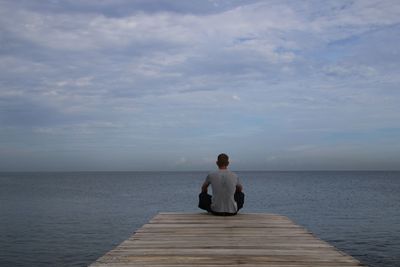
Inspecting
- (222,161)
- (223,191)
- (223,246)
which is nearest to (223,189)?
(223,191)

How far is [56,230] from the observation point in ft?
118

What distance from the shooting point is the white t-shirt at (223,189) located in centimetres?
1225

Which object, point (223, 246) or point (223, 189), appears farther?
point (223, 189)

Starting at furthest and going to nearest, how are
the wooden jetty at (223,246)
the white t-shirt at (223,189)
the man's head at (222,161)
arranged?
the man's head at (222,161), the white t-shirt at (223,189), the wooden jetty at (223,246)

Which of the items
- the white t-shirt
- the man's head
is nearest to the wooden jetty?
the white t-shirt

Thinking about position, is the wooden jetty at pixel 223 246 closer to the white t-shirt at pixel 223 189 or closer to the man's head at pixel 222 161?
the white t-shirt at pixel 223 189

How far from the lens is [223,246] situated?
8352 millimetres

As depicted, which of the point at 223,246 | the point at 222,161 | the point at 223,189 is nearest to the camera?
the point at 223,246

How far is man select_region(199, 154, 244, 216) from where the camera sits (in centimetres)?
1227

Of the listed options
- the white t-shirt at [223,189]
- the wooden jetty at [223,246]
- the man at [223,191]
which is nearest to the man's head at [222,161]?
the man at [223,191]

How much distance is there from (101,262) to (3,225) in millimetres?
36202

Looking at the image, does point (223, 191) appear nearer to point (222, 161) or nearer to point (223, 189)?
point (223, 189)

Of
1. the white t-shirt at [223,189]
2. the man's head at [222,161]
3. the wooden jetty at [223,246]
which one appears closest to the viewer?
the wooden jetty at [223,246]

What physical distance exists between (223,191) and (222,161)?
2.54ft
